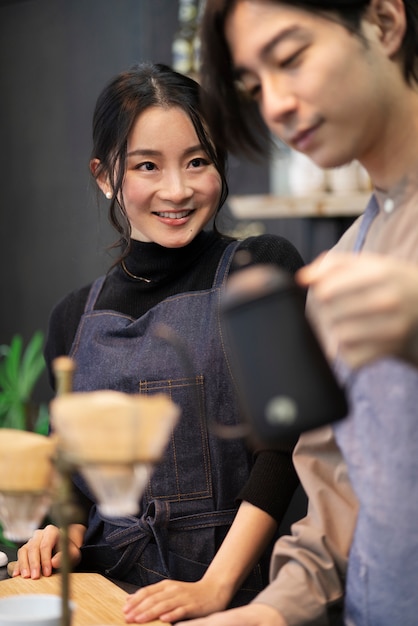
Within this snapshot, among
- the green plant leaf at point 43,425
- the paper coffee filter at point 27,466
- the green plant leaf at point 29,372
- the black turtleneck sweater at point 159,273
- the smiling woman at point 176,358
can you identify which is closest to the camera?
the paper coffee filter at point 27,466

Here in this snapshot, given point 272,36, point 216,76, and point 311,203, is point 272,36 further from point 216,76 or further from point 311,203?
point 311,203

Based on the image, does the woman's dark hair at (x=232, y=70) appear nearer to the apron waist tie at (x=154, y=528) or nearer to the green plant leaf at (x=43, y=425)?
the apron waist tie at (x=154, y=528)

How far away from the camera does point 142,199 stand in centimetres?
179

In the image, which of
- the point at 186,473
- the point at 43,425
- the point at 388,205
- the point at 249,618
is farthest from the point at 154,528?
the point at 43,425

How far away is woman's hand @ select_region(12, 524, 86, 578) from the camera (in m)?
1.62

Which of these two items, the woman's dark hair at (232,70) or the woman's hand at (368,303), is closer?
the woman's hand at (368,303)

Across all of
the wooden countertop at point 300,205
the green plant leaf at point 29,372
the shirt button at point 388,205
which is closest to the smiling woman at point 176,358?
the shirt button at point 388,205

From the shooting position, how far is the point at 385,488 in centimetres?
121

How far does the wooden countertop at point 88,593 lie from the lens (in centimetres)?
134

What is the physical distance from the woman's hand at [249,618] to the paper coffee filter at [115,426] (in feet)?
1.54

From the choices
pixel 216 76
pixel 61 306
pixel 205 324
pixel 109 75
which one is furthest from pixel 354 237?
pixel 109 75

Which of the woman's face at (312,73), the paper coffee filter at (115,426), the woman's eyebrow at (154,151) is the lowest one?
the paper coffee filter at (115,426)

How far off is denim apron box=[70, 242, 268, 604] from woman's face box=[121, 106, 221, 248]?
0.15 metres

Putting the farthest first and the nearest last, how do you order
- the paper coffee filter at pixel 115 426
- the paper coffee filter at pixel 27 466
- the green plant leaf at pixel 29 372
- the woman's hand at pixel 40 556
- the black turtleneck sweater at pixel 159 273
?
the green plant leaf at pixel 29 372 → the black turtleneck sweater at pixel 159 273 → the woman's hand at pixel 40 556 → the paper coffee filter at pixel 27 466 → the paper coffee filter at pixel 115 426
